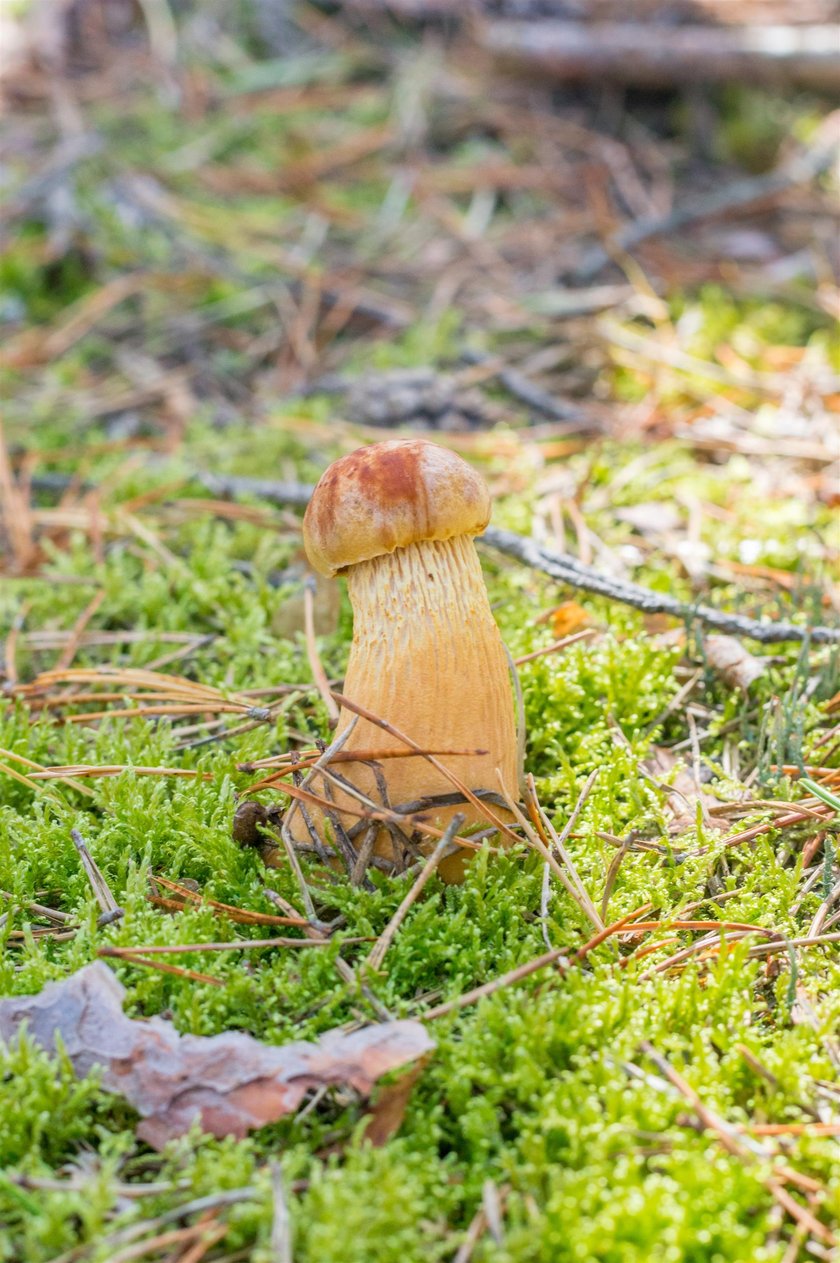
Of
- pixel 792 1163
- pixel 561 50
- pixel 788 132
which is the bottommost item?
pixel 792 1163

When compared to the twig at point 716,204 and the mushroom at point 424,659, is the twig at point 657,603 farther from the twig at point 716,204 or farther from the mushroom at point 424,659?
the twig at point 716,204

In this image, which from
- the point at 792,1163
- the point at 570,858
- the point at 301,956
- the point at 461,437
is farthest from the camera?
the point at 461,437

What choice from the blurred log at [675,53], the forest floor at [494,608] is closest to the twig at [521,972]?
the forest floor at [494,608]

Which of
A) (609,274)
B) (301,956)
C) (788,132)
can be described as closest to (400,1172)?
(301,956)

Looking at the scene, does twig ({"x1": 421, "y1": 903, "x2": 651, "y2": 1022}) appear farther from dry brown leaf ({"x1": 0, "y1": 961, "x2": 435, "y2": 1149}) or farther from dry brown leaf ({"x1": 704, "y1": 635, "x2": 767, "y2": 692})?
dry brown leaf ({"x1": 704, "y1": 635, "x2": 767, "y2": 692})

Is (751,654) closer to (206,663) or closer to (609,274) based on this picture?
(206,663)

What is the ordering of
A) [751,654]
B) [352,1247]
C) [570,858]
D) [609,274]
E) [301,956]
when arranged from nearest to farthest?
[352,1247] < [301,956] < [570,858] < [751,654] < [609,274]

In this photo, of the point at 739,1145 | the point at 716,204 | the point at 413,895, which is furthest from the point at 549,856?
the point at 716,204
